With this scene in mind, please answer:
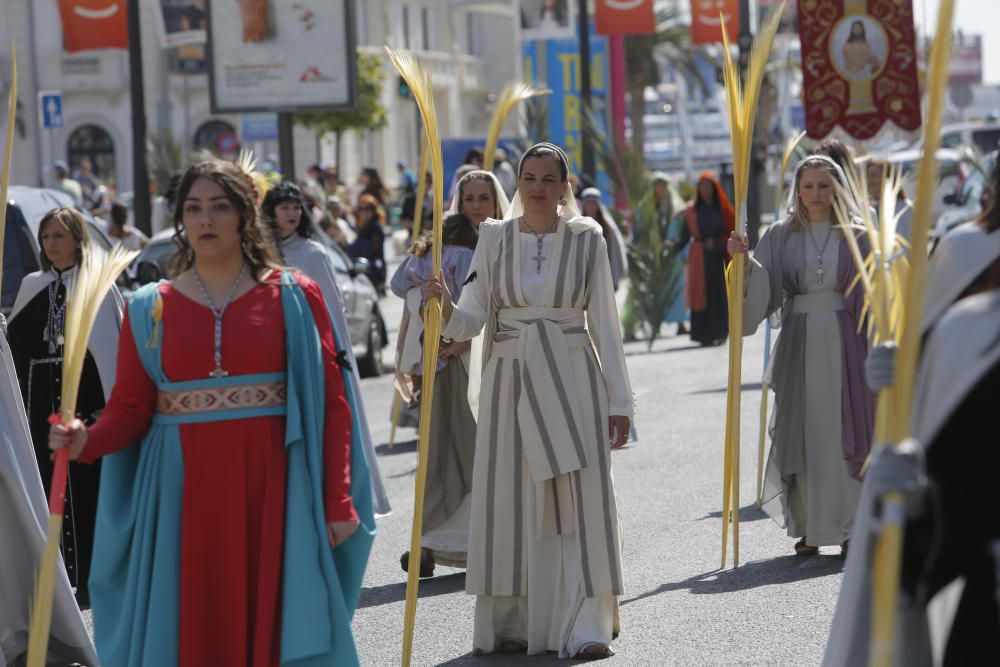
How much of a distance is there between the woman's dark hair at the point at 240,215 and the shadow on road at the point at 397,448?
7.76m

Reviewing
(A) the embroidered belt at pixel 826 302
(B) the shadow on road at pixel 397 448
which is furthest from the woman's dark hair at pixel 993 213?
(B) the shadow on road at pixel 397 448

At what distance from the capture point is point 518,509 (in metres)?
7.11

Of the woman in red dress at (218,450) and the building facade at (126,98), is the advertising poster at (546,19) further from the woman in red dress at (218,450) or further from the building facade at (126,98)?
the woman in red dress at (218,450)

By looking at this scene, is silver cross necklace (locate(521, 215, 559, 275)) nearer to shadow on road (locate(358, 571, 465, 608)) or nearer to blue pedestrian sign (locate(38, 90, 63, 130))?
shadow on road (locate(358, 571, 465, 608))

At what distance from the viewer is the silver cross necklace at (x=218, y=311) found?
5164mm

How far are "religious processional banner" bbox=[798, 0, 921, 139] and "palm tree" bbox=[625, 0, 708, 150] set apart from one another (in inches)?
1300

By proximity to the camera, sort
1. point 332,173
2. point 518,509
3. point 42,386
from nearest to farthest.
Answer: point 518,509
point 42,386
point 332,173

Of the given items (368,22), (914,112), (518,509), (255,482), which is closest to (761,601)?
(518,509)

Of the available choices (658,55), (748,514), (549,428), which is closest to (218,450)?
(549,428)

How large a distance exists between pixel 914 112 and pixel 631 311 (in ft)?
20.5

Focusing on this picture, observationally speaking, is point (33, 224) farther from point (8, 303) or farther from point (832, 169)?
point (832, 169)

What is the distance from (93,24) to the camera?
23.7m

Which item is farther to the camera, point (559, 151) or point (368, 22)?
point (368, 22)

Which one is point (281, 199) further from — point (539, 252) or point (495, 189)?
point (539, 252)
